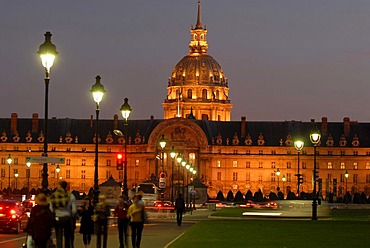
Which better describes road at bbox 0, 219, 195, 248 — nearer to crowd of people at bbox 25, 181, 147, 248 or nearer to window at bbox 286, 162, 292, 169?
crowd of people at bbox 25, 181, 147, 248

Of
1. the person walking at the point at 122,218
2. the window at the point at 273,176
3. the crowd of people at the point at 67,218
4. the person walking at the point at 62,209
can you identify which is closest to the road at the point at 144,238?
the crowd of people at the point at 67,218

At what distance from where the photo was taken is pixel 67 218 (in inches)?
1193

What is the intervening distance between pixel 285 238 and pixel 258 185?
150m

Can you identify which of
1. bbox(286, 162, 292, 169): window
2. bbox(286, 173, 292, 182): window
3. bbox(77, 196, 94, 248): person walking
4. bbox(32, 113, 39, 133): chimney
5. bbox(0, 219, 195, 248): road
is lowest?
bbox(0, 219, 195, 248): road

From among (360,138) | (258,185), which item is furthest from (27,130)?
(360,138)

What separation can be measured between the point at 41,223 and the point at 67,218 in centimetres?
417

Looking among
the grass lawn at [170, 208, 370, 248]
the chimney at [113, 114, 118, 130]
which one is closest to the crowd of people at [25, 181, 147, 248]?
the grass lawn at [170, 208, 370, 248]

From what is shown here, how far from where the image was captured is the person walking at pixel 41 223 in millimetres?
26016

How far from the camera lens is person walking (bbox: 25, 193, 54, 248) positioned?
85.4 ft

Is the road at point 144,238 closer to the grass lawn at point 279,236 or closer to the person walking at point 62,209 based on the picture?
the grass lawn at point 279,236

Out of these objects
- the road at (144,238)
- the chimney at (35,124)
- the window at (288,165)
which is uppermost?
the chimney at (35,124)

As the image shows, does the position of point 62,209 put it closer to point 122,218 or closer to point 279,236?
point 122,218

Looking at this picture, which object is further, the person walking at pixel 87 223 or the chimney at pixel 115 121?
the chimney at pixel 115 121

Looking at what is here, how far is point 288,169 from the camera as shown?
188m
